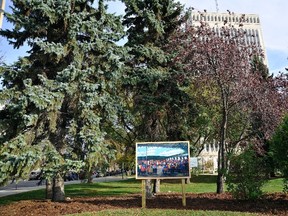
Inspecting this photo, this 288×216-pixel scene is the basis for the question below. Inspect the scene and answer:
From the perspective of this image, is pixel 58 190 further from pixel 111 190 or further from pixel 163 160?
pixel 111 190

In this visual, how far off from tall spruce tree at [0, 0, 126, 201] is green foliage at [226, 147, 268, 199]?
4310mm

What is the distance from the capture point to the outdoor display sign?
893cm

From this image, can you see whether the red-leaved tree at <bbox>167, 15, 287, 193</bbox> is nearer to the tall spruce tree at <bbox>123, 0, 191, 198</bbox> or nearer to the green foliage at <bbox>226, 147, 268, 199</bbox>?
the tall spruce tree at <bbox>123, 0, 191, 198</bbox>

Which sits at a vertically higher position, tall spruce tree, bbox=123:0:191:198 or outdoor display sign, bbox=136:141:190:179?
tall spruce tree, bbox=123:0:191:198

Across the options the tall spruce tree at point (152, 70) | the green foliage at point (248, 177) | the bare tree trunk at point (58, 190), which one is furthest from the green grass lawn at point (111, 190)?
the tall spruce tree at point (152, 70)

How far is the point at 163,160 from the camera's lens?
8.98 metres

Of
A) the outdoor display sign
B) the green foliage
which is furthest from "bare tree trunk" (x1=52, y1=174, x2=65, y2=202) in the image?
the green foliage

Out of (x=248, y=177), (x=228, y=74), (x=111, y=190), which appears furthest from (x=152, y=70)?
(x=111, y=190)

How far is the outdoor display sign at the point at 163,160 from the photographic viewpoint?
893cm

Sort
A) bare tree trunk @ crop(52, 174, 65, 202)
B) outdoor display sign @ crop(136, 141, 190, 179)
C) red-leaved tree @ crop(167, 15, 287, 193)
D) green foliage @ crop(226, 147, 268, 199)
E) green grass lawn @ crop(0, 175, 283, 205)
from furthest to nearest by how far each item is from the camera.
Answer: green grass lawn @ crop(0, 175, 283, 205)
red-leaved tree @ crop(167, 15, 287, 193)
bare tree trunk @ crop(52, 174, 65, 202)
outdoor display sign @ crop(136, 141, 190, 179)
green foliage @ crop(226, 147, 268, 199)

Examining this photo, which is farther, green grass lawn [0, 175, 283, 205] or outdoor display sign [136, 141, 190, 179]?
green grass lawn [0, 175, 283, 205]

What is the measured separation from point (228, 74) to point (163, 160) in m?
4.78

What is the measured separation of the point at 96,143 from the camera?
921 cm

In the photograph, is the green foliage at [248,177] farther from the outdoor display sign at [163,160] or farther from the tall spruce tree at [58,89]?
the tall spruce tree at [58,89]
